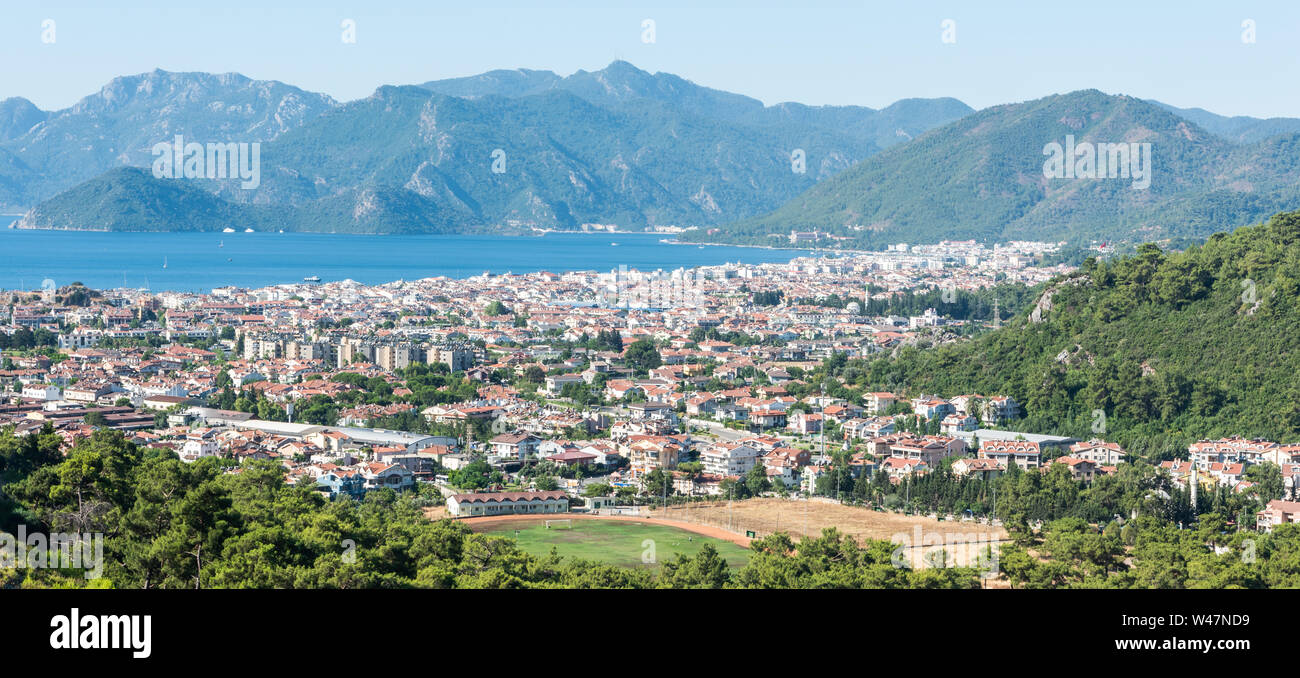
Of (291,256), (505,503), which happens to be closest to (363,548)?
(505,503)

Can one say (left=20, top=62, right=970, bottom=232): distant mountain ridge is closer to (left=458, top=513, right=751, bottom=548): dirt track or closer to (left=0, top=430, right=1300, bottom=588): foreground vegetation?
(left=458, top=513, right=751, bottom=548): dirt track

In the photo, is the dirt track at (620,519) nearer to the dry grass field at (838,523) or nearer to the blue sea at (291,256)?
the dry grass field at (838,523)

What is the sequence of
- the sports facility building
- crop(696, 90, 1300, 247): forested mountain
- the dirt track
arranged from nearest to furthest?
the dirt track, the sports facility building, crop(696, 90, 1300, 247): forested mountain

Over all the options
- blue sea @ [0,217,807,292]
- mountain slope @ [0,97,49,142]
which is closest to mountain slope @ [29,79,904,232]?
blue sea @ [0,217,807,292]

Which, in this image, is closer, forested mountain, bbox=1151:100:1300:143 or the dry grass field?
the dry grass field

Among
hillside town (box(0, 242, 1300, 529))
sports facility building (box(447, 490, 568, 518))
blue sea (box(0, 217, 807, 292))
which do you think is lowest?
sports facility building (box(447, 490, 568, 518))
